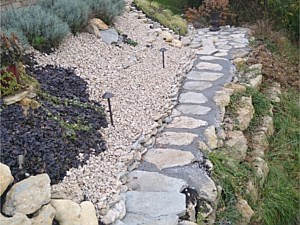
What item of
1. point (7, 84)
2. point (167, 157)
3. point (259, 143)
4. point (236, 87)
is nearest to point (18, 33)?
point (7, 84)

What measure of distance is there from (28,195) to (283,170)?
229 centimetres

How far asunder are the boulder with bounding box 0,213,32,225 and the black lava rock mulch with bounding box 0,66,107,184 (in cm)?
35

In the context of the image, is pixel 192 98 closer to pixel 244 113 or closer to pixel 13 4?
pixel 244 113

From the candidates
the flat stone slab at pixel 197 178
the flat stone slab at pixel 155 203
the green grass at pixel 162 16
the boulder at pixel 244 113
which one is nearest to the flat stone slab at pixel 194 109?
the boulder at pixel 244 113

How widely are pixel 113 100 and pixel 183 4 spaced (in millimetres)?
5082

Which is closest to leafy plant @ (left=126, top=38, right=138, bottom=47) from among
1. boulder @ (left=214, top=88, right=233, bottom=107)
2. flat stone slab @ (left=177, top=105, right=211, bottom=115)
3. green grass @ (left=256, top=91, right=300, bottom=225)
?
boulder @ (left=214, top=88, right=233, bottom=107)

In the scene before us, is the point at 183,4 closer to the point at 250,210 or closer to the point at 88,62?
the point at 88,62

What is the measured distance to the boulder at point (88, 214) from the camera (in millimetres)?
2284

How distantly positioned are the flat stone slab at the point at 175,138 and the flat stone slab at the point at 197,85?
103 centimetres

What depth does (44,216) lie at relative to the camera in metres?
2.16

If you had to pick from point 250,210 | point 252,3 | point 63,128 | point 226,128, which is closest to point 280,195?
point 250,210

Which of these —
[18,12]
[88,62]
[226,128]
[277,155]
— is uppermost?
[18,12]

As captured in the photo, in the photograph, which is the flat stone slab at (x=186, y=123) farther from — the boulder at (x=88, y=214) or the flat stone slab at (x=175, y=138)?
the boulder at (x=88, y=214)

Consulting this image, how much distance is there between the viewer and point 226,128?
373 centimetres
